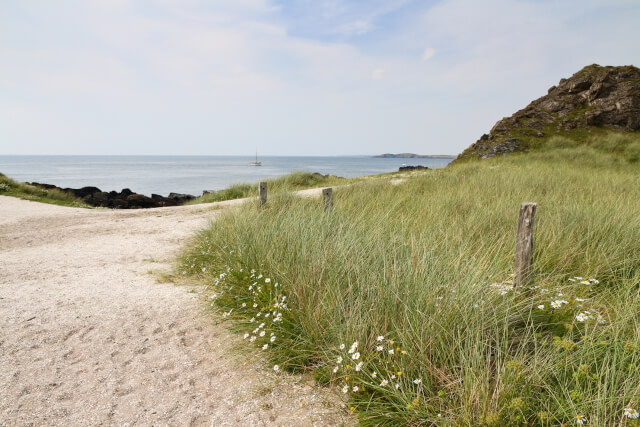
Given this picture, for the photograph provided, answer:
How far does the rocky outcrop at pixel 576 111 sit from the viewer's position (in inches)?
794

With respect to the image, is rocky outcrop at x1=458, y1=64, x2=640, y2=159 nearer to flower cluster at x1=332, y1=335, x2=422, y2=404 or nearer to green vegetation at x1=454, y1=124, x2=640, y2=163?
green vegetation at x1=454, y1=124, x2=640, y2=163

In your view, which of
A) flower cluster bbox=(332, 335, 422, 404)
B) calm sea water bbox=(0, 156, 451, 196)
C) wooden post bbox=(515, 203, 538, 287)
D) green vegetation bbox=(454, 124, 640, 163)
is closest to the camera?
flower cluster bbox=(332, 335, 422, 404)

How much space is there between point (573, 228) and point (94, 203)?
18864 mm

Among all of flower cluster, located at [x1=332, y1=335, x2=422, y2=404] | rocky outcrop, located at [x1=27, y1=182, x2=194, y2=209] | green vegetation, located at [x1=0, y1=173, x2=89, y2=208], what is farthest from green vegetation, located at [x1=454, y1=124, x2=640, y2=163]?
green vegetation, located at [x1=0, y1=173, x2=89, y2=208]

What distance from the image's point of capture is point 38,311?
421cm

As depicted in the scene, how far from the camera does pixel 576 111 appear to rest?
22.0 m

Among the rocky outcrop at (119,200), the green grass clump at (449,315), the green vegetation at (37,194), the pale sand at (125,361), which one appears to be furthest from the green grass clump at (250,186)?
the green grass clump at (449,315)

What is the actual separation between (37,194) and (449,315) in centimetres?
1976

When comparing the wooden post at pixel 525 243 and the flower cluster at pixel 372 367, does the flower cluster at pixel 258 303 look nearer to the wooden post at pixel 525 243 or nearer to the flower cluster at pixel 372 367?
the flower cluster at pixel 372 367

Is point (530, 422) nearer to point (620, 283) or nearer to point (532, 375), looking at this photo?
point (532, 375)

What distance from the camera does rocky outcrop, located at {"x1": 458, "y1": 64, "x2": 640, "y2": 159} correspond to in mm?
20172

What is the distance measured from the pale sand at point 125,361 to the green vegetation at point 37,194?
11.1 m

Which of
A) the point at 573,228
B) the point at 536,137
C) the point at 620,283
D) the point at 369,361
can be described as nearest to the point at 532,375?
the point at 369,361

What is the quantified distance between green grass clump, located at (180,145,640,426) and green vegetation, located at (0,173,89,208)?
1411 centimetres
